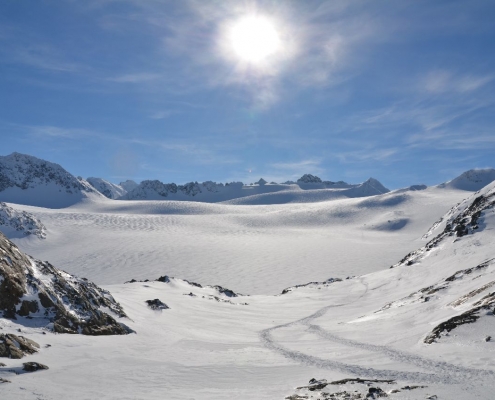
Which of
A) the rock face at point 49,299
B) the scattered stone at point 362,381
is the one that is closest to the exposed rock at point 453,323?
the scattered stone at point 362,381

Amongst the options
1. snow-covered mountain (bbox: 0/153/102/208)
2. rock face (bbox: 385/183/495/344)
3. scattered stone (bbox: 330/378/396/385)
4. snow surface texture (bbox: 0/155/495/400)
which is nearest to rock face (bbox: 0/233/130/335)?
snow surface texture (bbox: 0/155/495/400)

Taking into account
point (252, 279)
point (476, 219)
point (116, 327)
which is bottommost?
point (252, 279)

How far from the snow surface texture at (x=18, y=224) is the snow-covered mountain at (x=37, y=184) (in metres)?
86.5

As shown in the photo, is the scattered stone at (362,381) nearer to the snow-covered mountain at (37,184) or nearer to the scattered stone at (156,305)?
the scattered stone at (156,305)

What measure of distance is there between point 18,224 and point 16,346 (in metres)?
55.4

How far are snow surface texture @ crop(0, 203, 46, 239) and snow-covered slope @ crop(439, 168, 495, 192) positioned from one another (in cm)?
11593

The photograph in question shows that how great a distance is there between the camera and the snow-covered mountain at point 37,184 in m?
146

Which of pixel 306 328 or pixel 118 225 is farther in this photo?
pixel 118 225

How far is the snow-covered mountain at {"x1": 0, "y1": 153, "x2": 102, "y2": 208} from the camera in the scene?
146 meters

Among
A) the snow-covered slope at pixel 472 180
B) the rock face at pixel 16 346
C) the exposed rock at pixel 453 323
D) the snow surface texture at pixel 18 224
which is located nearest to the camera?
the rock face at pixel 16 346

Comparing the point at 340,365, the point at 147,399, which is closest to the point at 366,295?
the point at 340,365

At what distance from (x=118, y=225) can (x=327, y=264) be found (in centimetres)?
4133

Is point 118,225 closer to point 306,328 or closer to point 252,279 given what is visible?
point 252,279

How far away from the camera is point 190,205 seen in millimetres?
108500
